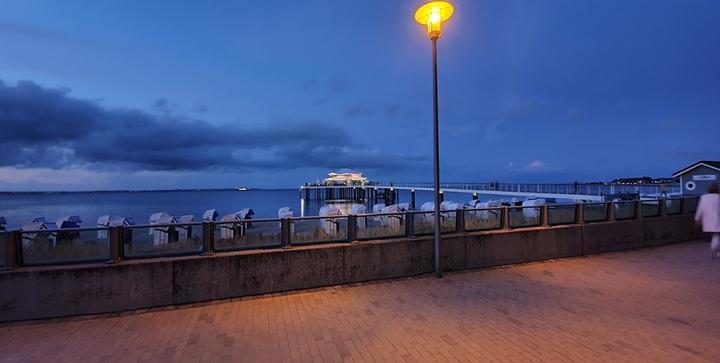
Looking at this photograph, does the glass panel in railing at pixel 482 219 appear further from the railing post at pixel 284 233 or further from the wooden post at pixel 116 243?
the wooden post at pixel 116 243

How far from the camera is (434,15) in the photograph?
766 cm

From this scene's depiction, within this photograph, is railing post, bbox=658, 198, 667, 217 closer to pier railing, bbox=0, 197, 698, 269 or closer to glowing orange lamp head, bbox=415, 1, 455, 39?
pier railing, bbox=0, 197, 698, 269

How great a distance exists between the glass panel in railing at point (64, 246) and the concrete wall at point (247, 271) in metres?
0.20

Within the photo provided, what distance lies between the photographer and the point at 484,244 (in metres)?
8.65

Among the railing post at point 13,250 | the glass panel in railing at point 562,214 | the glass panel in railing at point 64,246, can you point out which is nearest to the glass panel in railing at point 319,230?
the glass panel in railing at point 64,246

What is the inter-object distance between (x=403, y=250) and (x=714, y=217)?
6.09 metres

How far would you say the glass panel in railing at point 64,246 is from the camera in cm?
591

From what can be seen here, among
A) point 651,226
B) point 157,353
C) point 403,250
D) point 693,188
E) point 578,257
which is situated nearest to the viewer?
point 157,353

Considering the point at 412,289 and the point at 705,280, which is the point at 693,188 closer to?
the point at 705,280

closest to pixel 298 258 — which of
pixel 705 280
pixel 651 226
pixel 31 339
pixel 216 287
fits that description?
pixel 216 287

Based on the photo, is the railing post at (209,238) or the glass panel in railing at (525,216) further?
the glass panel in railing at (525,216)

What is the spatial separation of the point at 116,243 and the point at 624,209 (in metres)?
13.0

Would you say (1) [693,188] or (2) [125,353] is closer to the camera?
(2) [125,353]

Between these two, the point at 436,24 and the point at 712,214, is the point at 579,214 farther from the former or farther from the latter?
the point at 436,24
